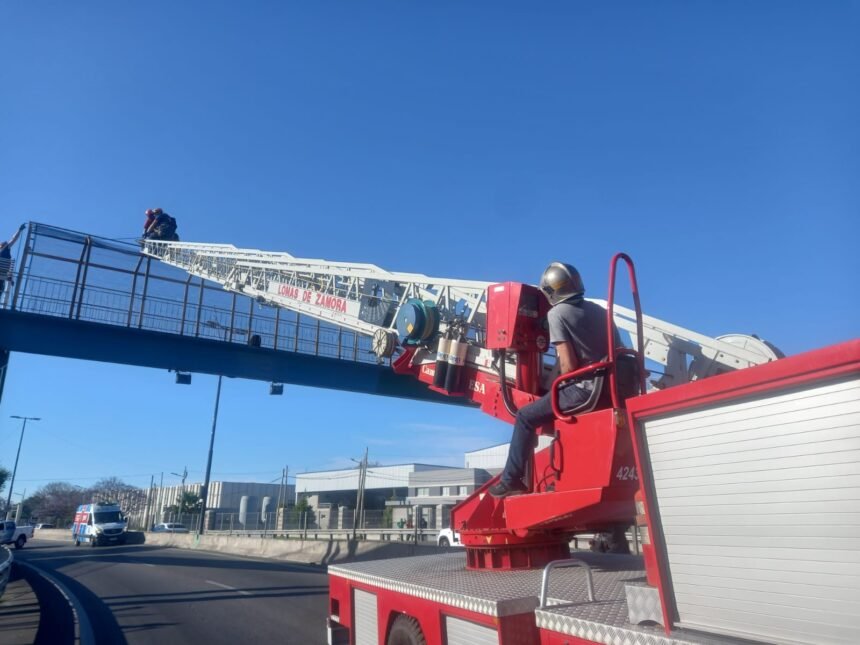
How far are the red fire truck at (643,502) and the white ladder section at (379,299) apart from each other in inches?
1.0

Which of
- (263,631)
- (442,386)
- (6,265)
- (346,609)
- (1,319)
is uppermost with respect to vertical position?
(6,265)

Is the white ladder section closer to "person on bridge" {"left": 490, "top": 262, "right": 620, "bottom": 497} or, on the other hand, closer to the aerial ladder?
the aerial ladder

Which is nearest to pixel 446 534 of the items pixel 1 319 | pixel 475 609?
pixel 1 319

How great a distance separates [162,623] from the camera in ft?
34.5

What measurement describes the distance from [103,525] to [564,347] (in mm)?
40475

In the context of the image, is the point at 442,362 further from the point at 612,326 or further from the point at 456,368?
the point at 612,326

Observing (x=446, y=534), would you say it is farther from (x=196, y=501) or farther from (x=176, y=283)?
(x=196, y=501)

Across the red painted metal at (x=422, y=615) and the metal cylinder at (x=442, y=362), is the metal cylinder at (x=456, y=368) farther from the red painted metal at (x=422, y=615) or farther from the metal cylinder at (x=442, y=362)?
the red painted metal at (x=422, y=615)

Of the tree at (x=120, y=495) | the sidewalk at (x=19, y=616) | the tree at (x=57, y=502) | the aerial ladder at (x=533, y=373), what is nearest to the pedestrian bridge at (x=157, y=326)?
the sidewalk at (x=19, y=616)

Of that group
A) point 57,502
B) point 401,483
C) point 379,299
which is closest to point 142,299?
point 379,299

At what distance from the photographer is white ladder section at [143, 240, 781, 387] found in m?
5.23

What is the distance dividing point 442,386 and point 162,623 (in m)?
7.04

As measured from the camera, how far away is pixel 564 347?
444cm

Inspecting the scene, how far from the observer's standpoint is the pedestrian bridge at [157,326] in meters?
17.4
